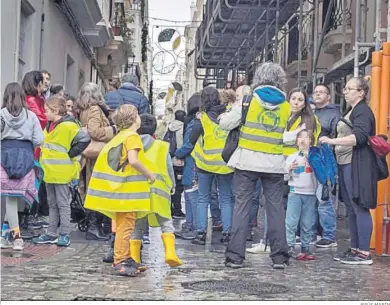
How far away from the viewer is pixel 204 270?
7.15 m

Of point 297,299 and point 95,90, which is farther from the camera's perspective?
point 95,90

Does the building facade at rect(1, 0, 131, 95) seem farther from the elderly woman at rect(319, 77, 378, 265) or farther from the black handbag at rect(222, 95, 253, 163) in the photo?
the elderly woman at rect(319, 77, 378, 265)

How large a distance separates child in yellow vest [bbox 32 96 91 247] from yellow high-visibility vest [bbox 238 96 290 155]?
215 cm

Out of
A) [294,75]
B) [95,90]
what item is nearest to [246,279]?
[95,90]

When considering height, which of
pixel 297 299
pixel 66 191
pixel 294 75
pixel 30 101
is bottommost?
pixel 297 299

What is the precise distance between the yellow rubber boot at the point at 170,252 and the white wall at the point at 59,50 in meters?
7.57

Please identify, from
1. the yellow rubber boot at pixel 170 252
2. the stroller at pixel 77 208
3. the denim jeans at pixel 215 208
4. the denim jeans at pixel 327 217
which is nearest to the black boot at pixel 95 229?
the stroller at pixel 77 208

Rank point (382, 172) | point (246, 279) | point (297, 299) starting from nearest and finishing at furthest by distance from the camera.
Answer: point (297, 299)
point (246, 279)
point (382, 172)

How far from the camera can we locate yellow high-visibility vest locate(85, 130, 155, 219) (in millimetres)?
6852

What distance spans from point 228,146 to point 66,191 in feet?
6.90

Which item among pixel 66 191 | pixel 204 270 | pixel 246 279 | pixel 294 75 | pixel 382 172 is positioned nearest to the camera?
pixel 246 279

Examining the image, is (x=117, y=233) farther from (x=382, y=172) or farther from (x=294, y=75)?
(x=294, y=75)

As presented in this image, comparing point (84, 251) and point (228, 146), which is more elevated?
point (228, 146)

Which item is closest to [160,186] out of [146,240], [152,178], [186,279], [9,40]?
[152,178]
